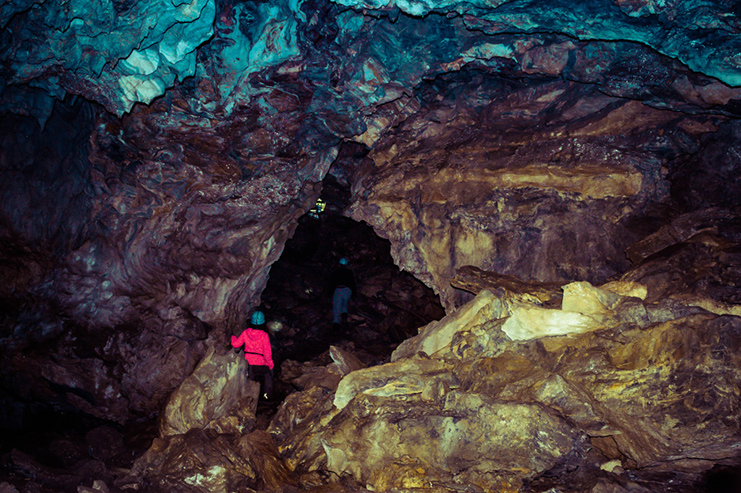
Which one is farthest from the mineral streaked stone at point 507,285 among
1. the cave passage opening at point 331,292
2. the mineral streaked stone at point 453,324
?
the cave passage opening at point 331,292

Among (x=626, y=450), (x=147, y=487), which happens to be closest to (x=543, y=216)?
(x=626, y=450)

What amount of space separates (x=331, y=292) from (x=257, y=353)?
12.6 ft

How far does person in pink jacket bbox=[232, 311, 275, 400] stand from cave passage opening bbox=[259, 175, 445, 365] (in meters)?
2.08

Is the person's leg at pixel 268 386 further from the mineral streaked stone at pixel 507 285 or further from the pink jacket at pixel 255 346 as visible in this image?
the mineral streaked stone at pixel 507 285

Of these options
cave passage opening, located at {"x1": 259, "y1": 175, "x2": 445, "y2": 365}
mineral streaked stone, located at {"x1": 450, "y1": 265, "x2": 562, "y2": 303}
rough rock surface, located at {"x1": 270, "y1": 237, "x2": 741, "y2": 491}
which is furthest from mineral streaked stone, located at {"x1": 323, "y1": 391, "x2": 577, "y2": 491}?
cave passage opening, located at {"x1": 259, "y1": 175, "x2": 445, "y2": 365}

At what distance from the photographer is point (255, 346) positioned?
633 centimetres

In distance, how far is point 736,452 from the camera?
3.07 meters

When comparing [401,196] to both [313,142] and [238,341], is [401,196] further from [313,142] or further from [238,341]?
[238,341]

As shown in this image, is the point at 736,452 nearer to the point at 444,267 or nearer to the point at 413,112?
the point at 444,267

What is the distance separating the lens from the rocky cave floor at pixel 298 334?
4.03 meters

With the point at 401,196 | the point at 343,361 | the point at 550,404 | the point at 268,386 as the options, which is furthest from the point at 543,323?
the point at 268,386

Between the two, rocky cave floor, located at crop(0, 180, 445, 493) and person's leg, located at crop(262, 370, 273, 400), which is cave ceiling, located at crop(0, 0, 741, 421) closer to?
rocky cave floor, located at crop(0, 180, 445, 493)

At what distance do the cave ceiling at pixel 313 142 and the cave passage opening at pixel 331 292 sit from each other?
3085 millimetres

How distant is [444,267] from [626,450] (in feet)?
10.2
